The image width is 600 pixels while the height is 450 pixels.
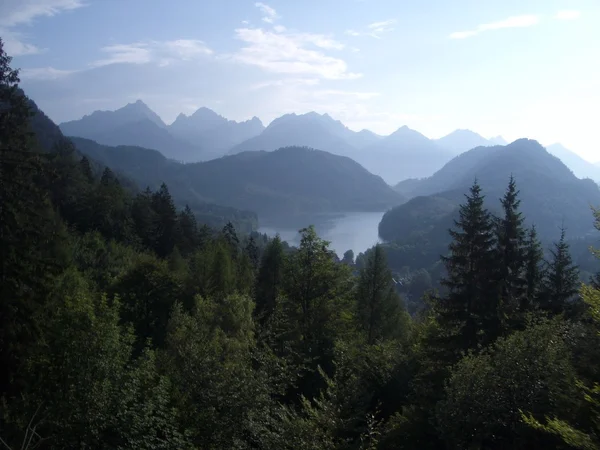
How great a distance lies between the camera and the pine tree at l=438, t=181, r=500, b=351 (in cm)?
1505

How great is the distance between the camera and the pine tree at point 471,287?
49.4ft

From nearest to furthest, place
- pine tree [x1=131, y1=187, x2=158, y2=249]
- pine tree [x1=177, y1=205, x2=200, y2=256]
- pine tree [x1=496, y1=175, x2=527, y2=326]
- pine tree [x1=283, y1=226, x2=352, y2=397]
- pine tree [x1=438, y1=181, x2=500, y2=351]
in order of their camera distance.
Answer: pine tree [x1=438, y1=181, x2=500, y2=351] → pine tree [x1=496, y1=175, x2=527, y2=326] → pine tree [x1=283, y1=226, x2=352, y2=397] → pine tree [x1=131, y1=187, x2=158, y2=249] → pine tree [x1=177, y1=205, x2=200, y2=256]

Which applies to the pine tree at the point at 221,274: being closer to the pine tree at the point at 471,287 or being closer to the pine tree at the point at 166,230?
the pine tree at the point at 471,287

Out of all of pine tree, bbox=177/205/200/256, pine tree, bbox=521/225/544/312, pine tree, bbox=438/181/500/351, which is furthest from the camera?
pine tree, bbox=177/205/200/256

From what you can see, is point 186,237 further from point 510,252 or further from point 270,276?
point 510,252

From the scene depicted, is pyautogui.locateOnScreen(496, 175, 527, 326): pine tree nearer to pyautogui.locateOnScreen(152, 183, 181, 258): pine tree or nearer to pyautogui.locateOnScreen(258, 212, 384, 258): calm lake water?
pyautogui.locateOnScreen(152, 183, 181, 258): pine tree

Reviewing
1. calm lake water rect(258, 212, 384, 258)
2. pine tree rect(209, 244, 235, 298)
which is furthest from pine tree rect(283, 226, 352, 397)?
calm lake water rect(258, 212, 384, 258)

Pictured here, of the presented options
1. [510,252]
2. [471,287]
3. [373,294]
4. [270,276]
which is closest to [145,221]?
[270,276]

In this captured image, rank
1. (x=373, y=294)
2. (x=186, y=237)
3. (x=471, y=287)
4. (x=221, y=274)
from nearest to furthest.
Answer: (x=471, y=287) < (x=221, y=274) < (x=373, y=294) < (x=186, y=237)

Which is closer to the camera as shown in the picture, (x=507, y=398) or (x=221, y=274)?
(x=507, y=398)

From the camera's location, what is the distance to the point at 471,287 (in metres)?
15.4

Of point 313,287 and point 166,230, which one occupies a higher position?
point 166,230

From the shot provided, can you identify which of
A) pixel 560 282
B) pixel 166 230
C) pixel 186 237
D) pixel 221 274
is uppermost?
pixel 560 282

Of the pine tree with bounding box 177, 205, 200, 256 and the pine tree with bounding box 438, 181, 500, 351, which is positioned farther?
the pine tree with bounding box 177, 205, 200, 256
